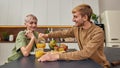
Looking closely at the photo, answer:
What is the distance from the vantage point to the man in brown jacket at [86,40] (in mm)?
1344

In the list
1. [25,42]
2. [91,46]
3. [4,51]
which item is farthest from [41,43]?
[4,51]

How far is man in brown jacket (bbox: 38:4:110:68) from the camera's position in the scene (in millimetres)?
1344

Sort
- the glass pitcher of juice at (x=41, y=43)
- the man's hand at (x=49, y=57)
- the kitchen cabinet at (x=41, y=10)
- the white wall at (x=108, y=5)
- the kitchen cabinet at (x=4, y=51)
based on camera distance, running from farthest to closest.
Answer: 1. the white wall at (x=108, y=5)
2. the kitchen cabinet at (x=41, y=10)
3. the kitchen cabinet at (x=4, y=51)
4. the glass pitcher of juice at (x=41, y=43)
5. the man's hand at (x=49, y=57)

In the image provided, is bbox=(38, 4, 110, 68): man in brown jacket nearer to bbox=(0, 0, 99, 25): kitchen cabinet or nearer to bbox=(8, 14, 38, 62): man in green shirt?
bbox=(8, 14, 38, 62): man in green shirt

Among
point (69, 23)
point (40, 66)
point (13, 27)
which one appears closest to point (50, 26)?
point (69, 23)

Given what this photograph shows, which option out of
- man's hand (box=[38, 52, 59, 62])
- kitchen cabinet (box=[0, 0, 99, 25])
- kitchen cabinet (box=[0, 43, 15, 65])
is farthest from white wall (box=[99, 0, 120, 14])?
man's hand (box=[38, 52, 59, 62])

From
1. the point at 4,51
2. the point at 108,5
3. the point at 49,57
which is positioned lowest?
the point at 4,51

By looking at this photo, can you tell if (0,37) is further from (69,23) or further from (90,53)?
(90,53)

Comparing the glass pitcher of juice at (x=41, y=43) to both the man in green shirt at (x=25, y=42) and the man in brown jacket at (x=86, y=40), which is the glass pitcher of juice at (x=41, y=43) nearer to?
the man in green shirt at (x=25, y=42)

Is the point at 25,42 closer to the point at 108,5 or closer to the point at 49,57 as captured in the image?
the point at 49,57

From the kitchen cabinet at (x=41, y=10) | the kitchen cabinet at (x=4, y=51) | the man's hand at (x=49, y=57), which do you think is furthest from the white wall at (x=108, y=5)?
the man's hand at (x=49, y=57)

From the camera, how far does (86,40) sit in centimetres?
158

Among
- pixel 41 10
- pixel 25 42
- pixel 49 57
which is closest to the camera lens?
pixel 49 57

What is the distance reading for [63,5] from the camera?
4582 millimetres
